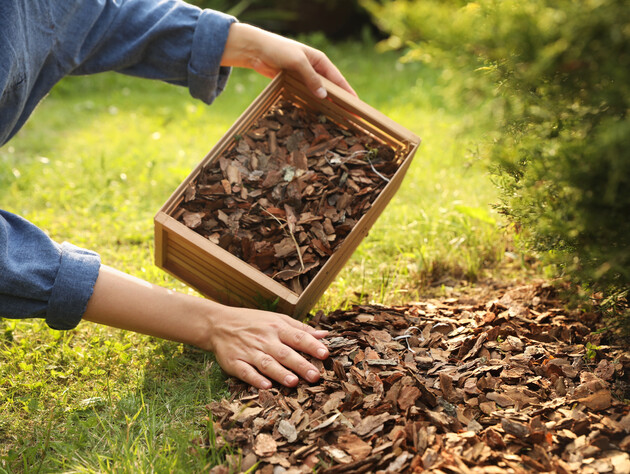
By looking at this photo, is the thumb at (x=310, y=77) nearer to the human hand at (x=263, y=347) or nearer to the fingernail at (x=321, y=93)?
the fingernail at (x=321, y=93)

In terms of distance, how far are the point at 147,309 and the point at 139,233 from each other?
1.23 m

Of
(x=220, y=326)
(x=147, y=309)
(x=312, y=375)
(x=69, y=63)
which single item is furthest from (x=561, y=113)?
(x=69, y=63)

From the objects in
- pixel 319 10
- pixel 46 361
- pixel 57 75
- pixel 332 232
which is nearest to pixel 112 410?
pixel 46 361

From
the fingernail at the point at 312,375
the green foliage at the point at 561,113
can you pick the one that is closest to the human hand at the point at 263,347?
the fingernail at the point at 312,375

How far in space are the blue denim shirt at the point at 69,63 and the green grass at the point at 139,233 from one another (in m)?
0.30

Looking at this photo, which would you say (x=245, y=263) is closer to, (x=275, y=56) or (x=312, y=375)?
(x=312, y=375)

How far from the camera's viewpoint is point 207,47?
2.11 metres

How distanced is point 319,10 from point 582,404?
6.17m

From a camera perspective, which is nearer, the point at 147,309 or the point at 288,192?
the point at 147,309

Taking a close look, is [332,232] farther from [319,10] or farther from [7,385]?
[319,10]

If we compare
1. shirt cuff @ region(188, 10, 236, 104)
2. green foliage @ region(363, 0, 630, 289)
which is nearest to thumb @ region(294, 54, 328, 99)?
shirt cuff @ region(188, 10, 236, 104)

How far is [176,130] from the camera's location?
418 cm

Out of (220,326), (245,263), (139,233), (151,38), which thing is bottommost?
(139,233)

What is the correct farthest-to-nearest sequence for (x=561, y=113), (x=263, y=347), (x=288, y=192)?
(x=288, y=192) < (x=263, y=347) < (x=561, y=113)
